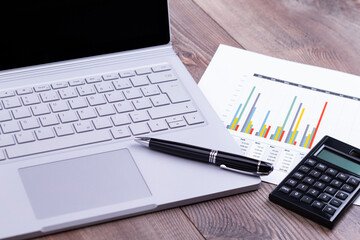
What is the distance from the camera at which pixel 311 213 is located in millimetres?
788

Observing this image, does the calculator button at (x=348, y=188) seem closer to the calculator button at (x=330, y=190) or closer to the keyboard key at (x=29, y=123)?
the calculator button at (x=330, y=190)

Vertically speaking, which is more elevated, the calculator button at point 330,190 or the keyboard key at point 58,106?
the keyboard key at point 58,106

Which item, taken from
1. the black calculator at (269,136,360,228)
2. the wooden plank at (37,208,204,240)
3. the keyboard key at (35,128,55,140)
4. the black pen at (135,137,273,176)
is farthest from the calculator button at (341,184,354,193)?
the keyboard key at (35,128,55,140)

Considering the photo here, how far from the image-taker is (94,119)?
91 centimetres

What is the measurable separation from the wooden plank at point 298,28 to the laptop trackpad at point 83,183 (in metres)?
0.43

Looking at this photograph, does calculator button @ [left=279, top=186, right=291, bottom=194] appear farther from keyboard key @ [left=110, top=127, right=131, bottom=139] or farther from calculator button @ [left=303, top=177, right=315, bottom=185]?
keyboard key @ [left=110, top=127, right=131, bottom=139]

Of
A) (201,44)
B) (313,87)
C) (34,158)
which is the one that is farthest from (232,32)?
(34,158)

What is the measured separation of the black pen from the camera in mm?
829

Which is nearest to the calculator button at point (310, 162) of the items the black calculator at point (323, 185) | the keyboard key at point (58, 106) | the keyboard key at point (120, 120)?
the black calculator at point (323, 185)

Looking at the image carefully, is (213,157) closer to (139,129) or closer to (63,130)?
(139,129)

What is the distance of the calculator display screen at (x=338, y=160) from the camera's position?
85cm

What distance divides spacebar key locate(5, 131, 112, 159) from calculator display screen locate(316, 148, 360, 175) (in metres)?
0.33

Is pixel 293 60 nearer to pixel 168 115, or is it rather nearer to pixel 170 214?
pixel 168 115

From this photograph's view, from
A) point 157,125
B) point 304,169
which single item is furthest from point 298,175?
point 157,125
